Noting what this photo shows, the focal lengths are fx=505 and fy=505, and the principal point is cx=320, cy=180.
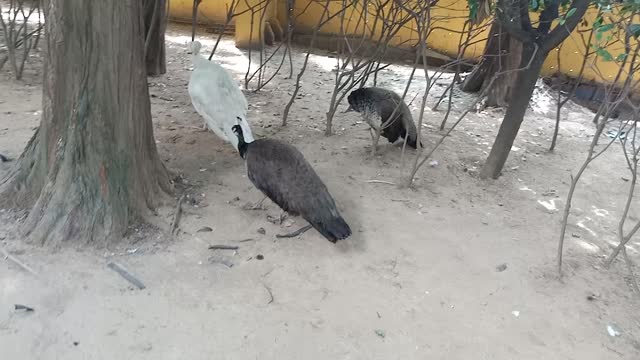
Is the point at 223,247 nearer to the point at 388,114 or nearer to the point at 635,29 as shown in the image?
the point at 388,114

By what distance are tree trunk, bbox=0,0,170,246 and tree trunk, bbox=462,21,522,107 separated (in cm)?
475

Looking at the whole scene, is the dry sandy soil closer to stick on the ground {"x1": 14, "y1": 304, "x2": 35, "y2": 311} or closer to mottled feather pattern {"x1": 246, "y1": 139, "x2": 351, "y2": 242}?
stick on the ground {"x1": 14, "y1": 304, "x2": 35, "y2": 311}

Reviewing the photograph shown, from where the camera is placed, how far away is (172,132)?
4.97 meters

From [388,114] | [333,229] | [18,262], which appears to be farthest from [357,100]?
[18,262]

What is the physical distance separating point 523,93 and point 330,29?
245 inches

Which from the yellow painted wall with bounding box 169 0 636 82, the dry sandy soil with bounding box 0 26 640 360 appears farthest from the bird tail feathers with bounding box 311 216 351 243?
the yellow painted wall with bounding box 169 0 636 82

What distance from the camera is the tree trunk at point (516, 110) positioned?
171 inches

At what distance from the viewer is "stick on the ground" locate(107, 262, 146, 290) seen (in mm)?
2867

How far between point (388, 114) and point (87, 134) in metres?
2.87

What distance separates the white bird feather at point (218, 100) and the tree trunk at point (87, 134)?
1.00 m

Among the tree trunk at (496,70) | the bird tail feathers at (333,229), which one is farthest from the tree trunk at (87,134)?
the tree trunk at (496,70)

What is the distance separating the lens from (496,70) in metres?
7.00

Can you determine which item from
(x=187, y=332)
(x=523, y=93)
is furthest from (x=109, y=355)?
(x=523, y=93)

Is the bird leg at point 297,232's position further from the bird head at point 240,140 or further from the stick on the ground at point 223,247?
→ the bird head at point 240,140
